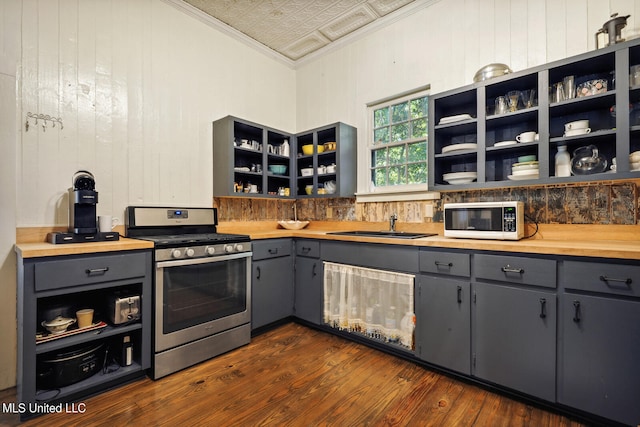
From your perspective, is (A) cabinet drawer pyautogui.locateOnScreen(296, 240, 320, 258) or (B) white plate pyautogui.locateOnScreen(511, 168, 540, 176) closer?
(B) white plate pyautogui.locateOnScreen(511, 168, 540, 176)

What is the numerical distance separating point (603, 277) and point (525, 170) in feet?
2.90

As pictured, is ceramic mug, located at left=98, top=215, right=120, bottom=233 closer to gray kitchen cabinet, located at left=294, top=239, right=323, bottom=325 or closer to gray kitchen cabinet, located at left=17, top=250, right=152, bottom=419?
gray kitchen cabinet, located at left=17, top=250, right=152, bottom=419

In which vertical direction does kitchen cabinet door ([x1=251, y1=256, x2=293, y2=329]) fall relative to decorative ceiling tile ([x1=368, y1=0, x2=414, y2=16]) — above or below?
below

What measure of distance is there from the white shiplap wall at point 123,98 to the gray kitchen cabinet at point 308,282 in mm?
1211

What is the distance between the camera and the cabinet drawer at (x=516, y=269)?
1.76 meters

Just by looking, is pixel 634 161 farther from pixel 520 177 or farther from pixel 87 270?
pixel 87 270

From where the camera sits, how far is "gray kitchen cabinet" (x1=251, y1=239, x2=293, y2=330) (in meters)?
2.82

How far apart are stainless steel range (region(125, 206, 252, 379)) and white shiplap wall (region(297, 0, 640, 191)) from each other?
1.70m

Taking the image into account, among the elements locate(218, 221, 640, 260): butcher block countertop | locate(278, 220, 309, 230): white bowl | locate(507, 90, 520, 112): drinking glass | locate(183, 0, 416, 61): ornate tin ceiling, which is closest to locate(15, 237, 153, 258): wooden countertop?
locate(218, 221, 640, 260): butcher block countertop

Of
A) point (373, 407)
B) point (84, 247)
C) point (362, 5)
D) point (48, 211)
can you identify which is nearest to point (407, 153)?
point (362, 5)

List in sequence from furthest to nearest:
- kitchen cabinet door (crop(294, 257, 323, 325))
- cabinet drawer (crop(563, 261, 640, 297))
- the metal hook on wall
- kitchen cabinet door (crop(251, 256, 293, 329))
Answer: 1. kitchen cabinet door (crop(294, 257, 323, 325))
2. kitchen cabinet door (crop(251, 256, 293, 329))
3. the metal hook on wall
4. cabinet drawer (crop(563, 261, 640, 297))

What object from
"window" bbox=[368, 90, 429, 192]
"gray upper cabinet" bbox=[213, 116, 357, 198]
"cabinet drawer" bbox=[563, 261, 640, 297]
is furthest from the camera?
"gray upper cabinet" bbox=[213, 116, 357, 198]

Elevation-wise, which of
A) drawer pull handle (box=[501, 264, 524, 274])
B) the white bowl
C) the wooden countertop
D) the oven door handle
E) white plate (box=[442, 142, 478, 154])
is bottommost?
the oven door handle

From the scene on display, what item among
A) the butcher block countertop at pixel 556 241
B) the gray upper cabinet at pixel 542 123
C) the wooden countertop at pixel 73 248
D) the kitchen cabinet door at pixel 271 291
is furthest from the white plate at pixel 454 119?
the wooden countertop at pixel 73 248
